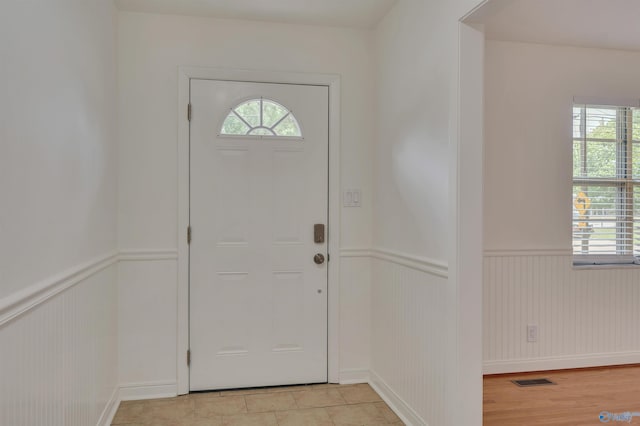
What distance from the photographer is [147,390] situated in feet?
10.2

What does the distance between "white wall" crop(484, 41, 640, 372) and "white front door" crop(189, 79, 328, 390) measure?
4.34 ft

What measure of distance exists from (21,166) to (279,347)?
2.22 meters

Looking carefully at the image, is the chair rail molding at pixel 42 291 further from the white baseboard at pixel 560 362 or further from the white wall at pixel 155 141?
the white baseboard at pixel 560 362

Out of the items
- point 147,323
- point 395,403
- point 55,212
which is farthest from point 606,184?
point 55,212

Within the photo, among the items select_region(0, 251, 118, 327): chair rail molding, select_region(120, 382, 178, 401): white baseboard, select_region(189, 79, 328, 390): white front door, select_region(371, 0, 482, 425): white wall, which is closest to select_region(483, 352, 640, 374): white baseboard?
select_region(371, 0, 482, 425): white wall

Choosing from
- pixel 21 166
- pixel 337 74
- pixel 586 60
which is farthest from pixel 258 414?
pixel 586 60

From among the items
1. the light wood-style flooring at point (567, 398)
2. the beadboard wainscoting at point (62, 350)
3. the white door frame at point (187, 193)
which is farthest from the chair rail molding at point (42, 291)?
the light wood-style flooring at point (567, 398)

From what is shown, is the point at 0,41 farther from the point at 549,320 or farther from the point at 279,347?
the point at 549,320

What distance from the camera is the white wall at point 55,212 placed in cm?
138

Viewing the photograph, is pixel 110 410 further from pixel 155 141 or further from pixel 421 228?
pixel 421 228

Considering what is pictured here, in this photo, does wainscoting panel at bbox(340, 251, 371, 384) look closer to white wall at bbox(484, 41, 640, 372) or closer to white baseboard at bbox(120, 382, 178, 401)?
white wall at bbox(484, 41, 640, 372)

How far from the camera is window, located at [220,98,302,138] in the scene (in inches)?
128

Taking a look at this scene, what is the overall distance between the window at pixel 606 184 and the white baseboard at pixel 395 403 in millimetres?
1878

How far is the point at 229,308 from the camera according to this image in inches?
127
